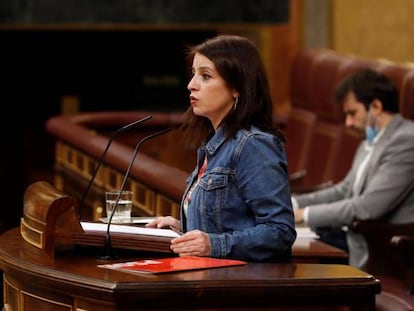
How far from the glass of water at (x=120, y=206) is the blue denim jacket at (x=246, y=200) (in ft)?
0.82

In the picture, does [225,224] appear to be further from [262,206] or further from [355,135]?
[355,135]

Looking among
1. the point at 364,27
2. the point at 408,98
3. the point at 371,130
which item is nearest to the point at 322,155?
the point at 408,98

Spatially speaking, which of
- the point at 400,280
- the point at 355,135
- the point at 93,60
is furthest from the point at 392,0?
the point at 400,280

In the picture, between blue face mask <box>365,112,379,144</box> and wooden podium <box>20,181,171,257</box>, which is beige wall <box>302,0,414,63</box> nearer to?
blue face mask <box>365,112,379,144</box>

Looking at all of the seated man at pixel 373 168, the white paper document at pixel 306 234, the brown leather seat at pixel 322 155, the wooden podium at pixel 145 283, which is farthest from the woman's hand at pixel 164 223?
the brown leather seat at pixel 322 155

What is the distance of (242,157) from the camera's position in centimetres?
309

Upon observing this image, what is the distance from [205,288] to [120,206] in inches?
27.4

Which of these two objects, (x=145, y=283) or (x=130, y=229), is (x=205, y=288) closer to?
(x=145, y=283)

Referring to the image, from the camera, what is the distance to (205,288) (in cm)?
272

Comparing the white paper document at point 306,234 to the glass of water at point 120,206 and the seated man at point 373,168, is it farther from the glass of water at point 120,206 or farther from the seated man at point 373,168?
the glass of water at point 120,206

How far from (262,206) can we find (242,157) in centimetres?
14

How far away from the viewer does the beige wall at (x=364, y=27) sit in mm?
9859

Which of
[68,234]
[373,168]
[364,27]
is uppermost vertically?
[68,234]

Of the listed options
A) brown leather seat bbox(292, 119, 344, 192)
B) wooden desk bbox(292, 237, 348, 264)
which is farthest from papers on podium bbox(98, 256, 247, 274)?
brown leather seat bbox(292, 119, 344, 192)
